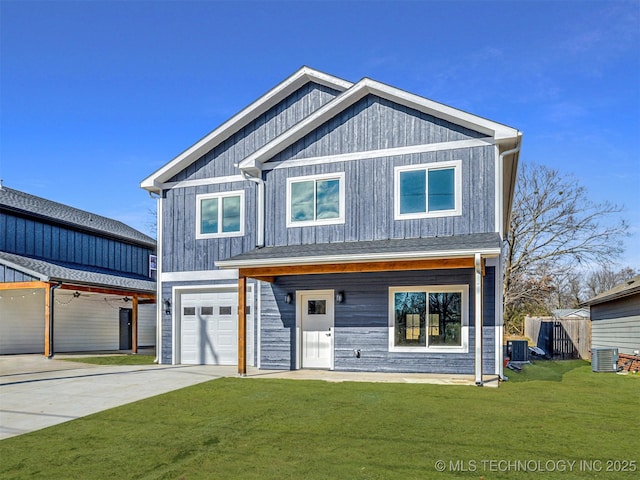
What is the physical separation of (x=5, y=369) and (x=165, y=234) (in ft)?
17.7

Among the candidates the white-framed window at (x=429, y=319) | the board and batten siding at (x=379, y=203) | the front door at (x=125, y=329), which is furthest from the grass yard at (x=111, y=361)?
the white-framed window at (x=429, y=319)

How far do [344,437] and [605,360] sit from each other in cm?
1106

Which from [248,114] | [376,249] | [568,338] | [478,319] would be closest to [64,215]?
[248,114]

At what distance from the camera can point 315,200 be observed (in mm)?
12680

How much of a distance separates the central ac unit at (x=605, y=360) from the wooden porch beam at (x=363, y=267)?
6.53m

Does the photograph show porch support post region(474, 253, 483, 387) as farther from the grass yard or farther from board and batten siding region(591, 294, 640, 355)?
the grass yard

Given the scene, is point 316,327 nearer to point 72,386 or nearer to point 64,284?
point 72,386

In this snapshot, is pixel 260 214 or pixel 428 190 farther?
pixel 260 214

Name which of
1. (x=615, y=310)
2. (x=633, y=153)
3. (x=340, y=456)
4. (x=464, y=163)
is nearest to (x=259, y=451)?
(x=340, y=456)

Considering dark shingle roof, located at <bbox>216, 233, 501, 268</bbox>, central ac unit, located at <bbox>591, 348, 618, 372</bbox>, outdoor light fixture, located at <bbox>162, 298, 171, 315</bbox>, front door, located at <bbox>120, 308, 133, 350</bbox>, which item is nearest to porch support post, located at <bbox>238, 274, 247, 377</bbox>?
dark shingle roof, located at <bbox>216, 233, 501, 268</bbox>

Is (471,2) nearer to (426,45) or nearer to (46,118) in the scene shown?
(426,45)

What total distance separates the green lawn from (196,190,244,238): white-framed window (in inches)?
210

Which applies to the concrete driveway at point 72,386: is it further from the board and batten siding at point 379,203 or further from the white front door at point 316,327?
the board and batten siding at point 379,203

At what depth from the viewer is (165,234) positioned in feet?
47.9
